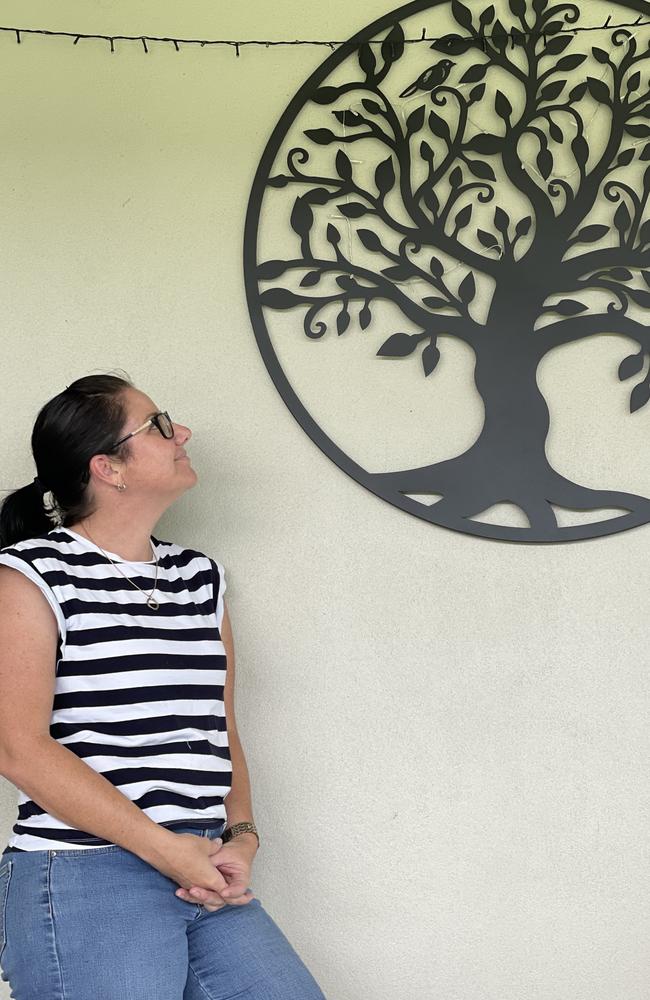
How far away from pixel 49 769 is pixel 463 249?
3.72ft

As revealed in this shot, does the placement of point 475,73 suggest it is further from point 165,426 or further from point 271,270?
point 165,426

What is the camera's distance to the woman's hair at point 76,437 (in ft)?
5.22

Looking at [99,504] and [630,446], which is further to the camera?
[630,446]

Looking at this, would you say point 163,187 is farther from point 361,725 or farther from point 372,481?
point 361,725

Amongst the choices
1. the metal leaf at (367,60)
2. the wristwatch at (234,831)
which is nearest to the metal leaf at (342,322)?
the metal leaf at (367,60)

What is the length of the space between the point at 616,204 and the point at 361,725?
1051 mm

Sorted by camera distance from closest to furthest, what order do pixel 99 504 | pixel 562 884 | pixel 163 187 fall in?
pixel 99 504
pixel 562 884
pixel 163 187

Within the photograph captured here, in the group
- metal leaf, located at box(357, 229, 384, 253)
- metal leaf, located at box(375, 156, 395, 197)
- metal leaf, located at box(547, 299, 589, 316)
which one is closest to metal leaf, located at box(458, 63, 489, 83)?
metal leaf, located at box(375, 156, 395, 197)

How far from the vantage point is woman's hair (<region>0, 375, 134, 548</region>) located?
1590mm

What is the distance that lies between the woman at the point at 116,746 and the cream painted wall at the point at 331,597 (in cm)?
24

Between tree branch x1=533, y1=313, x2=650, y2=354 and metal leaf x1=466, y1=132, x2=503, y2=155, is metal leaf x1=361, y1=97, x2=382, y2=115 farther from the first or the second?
tree branch x1=533, y1=313, x2=650, y2=354

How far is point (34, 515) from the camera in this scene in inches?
66.4

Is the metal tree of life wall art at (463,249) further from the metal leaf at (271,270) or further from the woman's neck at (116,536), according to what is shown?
the woman's neck at (116,536)

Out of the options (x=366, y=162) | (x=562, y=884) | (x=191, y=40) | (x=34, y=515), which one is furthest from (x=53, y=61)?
(x=562, y=884)
